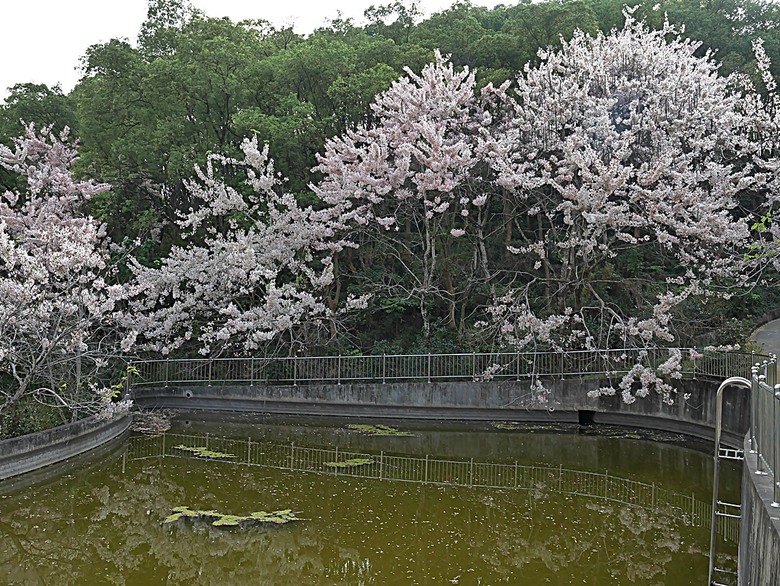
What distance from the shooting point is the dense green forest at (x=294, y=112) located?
2375 centimetres

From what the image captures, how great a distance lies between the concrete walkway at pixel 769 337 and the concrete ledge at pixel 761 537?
11830 millimetres

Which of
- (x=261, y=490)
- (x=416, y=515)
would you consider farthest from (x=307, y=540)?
(x=261, y=490)

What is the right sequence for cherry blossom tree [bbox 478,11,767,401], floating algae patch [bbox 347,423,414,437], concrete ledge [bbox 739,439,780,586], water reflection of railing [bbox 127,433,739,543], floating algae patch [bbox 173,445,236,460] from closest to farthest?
1. concrete ledge [bbox 739,439,780,586]
2. water reflection of railing [bbox 127,433,739,543]
3. floating algae patch [bbox 173,445,236,460]
4. floating algae patch [bbox 347,423,414,437]
5. cherry blossom tree [bbox 478,11,767,401]

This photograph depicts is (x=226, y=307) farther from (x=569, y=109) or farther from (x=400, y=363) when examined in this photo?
(x=569, y=109)

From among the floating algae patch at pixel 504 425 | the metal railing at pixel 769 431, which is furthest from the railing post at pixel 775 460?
the floating algae patch at pixel 504 425

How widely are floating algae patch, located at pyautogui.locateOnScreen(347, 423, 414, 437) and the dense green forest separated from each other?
11.9 feet

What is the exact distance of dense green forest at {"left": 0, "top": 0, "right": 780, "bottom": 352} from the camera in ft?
77.9

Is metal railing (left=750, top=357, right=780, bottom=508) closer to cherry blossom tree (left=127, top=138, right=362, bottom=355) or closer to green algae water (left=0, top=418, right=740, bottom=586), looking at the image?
green algae water (left=0, top=418, right=740, bottom=586)

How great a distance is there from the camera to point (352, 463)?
15.0m

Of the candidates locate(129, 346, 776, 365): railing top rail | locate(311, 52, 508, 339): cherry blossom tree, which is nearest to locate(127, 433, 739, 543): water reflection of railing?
locate(129, 346, 776, 365): railing top rail

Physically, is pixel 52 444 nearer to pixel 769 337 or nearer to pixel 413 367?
pixel 413 367

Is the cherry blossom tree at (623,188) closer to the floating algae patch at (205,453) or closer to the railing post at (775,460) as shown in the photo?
the floating algae patch at (205,453)

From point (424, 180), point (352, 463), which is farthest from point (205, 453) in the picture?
point (424, 180)

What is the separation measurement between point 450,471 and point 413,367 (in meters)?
6.68
